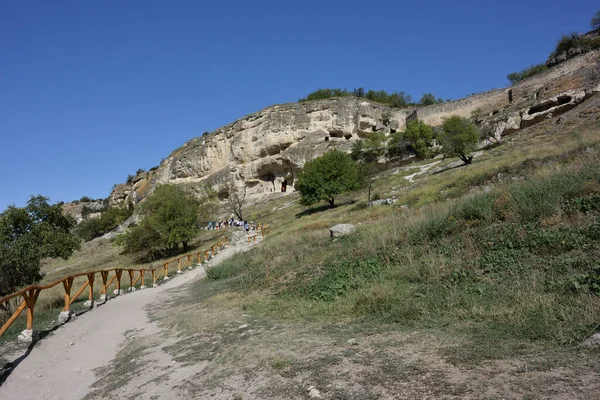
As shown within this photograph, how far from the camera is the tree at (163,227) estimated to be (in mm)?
28188

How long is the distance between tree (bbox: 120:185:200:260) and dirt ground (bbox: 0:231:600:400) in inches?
870

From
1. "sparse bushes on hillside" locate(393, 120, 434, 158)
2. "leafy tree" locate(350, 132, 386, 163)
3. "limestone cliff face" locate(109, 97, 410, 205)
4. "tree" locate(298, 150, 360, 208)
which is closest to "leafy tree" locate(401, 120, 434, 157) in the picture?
"sparse bushes on hillside" locate(393, 120, 434, 158)

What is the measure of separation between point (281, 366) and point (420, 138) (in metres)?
43.8

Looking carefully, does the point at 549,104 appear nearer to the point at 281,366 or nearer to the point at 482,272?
the point at 482,272

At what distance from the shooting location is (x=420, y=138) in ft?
143

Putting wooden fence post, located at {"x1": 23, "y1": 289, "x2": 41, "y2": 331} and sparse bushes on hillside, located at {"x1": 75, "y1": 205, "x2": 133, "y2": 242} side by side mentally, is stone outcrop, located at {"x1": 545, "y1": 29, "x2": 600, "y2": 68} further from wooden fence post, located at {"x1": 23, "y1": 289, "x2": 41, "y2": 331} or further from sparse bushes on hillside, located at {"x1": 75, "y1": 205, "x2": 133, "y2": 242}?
sparse bushes on hillside, located at {"x1": 75, "y1": 205, "x2": 133, "y2": 242}

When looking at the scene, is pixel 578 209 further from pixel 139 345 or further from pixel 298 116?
pixel 298 116

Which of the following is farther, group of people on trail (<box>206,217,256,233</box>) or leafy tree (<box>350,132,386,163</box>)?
leafy tree (<box>350,132,386,163</box>)

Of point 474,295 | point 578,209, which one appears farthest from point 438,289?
point 578,209

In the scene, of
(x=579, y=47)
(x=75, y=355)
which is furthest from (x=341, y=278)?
(x=579, y=47)

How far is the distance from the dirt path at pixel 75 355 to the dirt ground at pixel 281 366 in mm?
24

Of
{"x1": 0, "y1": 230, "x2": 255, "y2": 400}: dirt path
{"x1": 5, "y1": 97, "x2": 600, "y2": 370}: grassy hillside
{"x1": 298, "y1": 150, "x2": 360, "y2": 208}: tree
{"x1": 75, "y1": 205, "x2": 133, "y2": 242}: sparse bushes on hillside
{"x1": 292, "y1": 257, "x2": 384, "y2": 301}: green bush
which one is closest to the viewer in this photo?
{"x1": 5, "y1": 97, "x2": 600, "y2": 370}: grassy hillside

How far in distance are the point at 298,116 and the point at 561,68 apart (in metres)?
32.8

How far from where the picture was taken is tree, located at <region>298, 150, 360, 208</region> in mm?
30672
